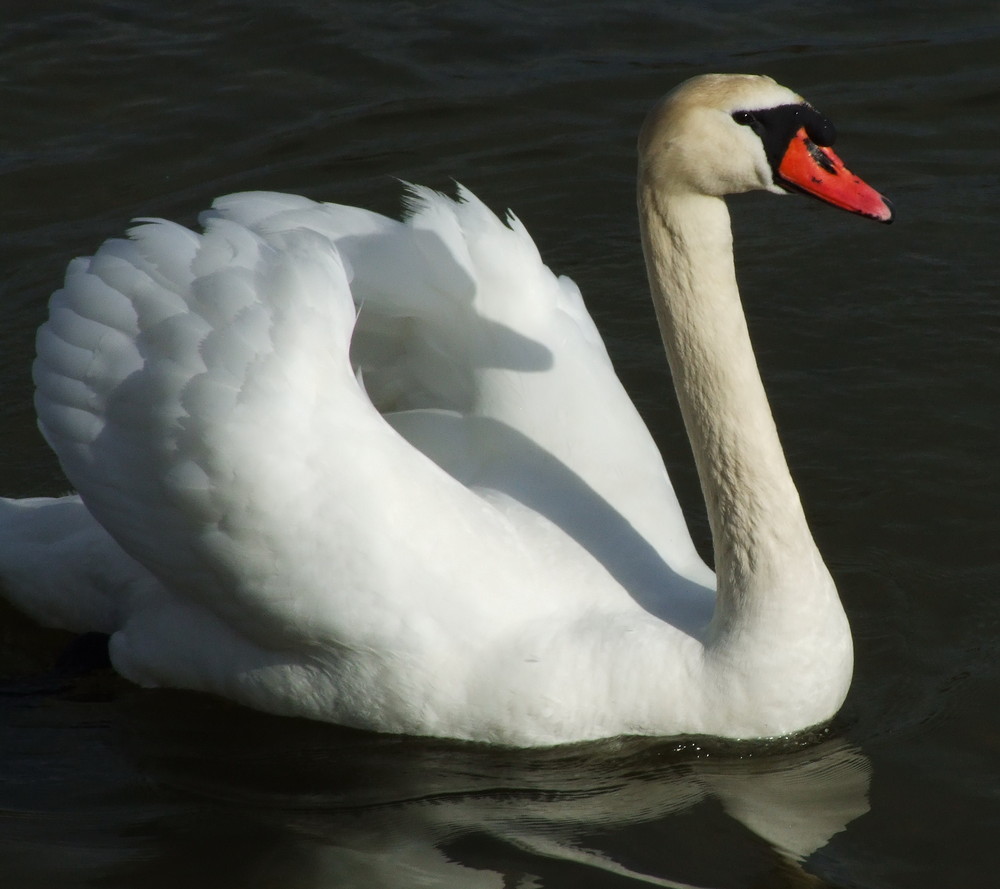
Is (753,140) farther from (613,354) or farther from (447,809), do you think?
(613,354)

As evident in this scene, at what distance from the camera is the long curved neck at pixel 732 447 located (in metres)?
5.09

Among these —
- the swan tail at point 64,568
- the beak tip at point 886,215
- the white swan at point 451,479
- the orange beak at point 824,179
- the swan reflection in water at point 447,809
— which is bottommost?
the swan reflection in water at point 447,809

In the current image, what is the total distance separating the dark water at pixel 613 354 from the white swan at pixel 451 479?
268 mm

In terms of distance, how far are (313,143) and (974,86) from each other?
13.8ft

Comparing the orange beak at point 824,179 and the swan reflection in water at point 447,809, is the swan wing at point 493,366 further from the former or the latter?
the orange beak at point 824,179

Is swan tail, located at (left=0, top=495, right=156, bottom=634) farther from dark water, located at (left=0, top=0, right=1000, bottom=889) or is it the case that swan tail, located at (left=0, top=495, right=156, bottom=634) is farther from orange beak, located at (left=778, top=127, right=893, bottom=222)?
orange beak, located at (left=778, top=127, right=893, bottom=222)

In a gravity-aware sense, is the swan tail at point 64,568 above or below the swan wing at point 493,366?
below

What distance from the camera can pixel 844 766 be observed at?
5492mm

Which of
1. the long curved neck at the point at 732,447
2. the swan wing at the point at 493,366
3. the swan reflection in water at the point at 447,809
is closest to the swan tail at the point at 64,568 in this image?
the swan reflection in water at the point at 447,809

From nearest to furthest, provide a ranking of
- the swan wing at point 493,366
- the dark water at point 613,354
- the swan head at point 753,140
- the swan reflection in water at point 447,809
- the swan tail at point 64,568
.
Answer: the swan head at point 753,140
the swan reflection in water at point 447,809
the dark water at point 613,354
the swan wing at point 493,366
the swan tail at point 64,568

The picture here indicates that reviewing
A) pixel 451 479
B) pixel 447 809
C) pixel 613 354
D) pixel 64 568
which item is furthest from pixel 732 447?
pixel 613 354

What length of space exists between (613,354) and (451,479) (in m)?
2.99

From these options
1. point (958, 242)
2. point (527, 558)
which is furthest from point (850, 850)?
point (958, 242)

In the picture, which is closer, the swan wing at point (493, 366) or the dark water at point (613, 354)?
the dark water at point (613, 354)
